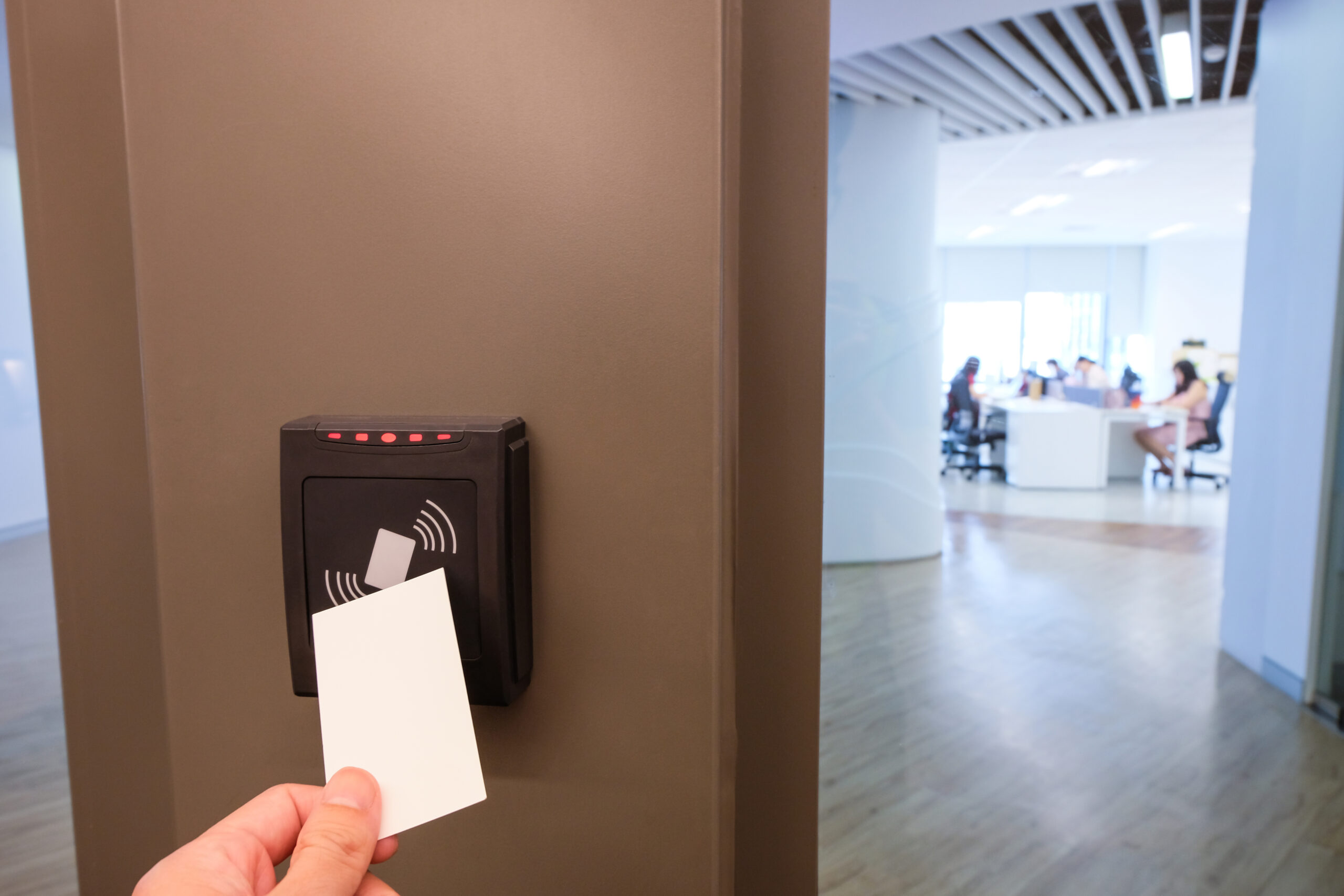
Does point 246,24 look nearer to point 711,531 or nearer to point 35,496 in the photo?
point 711,531

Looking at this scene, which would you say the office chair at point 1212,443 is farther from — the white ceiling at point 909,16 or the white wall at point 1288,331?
the white ceiling at point 909,16

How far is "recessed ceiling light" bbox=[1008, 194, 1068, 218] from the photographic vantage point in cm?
786

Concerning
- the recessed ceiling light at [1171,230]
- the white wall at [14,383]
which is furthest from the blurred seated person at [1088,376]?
the white wall at [14,383]

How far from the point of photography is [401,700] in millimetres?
504

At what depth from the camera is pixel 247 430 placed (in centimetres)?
60

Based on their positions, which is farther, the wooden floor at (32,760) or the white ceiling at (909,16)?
the white ceiling at (909,16)

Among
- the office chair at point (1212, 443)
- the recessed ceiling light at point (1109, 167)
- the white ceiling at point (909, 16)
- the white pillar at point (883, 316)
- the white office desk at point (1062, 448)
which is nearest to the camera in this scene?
the white ceiling at point (909, 16)

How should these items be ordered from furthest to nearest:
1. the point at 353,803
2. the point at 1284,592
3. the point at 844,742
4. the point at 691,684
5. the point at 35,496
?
the point at 35,496, the point at 1284,592, the point at 844,742, the point at 691,684, the point at 353,803

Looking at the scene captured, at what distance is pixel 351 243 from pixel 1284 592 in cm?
330

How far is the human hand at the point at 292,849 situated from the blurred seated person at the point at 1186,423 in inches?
319

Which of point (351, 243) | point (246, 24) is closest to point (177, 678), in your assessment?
point (351, 243)

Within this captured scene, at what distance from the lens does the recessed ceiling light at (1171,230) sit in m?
10.6

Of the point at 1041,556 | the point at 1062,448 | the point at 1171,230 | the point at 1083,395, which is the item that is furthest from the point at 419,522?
the point at 1171,230

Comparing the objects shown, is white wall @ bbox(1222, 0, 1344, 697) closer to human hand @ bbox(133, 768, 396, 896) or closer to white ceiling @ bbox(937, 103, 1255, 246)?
white ceiling @ bbox(937, 103, 1255, 246)
